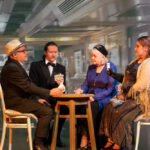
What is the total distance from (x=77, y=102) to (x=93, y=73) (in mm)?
696

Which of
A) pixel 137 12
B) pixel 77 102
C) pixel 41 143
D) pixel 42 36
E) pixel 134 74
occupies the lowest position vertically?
pixel 41 143

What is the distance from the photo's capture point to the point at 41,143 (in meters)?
3.78

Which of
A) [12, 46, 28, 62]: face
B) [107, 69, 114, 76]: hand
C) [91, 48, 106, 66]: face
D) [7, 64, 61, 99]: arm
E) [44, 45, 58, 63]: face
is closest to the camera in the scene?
[7, 64, 61, 99]: arm

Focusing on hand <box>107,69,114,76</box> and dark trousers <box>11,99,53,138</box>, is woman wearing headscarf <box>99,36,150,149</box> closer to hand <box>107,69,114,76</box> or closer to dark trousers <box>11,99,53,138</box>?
hand <box>107,69,114,76</box>

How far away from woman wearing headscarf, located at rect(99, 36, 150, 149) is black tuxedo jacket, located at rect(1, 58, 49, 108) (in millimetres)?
786

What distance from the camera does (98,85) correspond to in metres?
4.27

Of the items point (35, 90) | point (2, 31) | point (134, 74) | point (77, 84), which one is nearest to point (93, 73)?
point (134, 74)

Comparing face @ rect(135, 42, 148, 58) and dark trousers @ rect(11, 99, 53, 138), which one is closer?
dark trousers @ rect(11, 99, 53, 138)

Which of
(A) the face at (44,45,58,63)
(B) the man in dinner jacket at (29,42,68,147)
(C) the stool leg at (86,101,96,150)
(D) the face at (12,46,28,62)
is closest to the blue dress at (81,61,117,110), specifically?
(C) the stool leg at (86,101,96,150)

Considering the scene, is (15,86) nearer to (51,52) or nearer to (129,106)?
(51,52)

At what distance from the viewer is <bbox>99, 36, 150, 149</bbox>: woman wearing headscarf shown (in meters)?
3.72

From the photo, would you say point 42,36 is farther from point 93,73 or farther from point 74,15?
point 93,73

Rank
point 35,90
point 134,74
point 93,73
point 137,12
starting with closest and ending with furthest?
point 35,90 < point 134,74 < point 93,73 < point 137,12

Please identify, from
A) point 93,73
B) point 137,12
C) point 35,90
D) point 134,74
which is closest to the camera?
point 35,90
